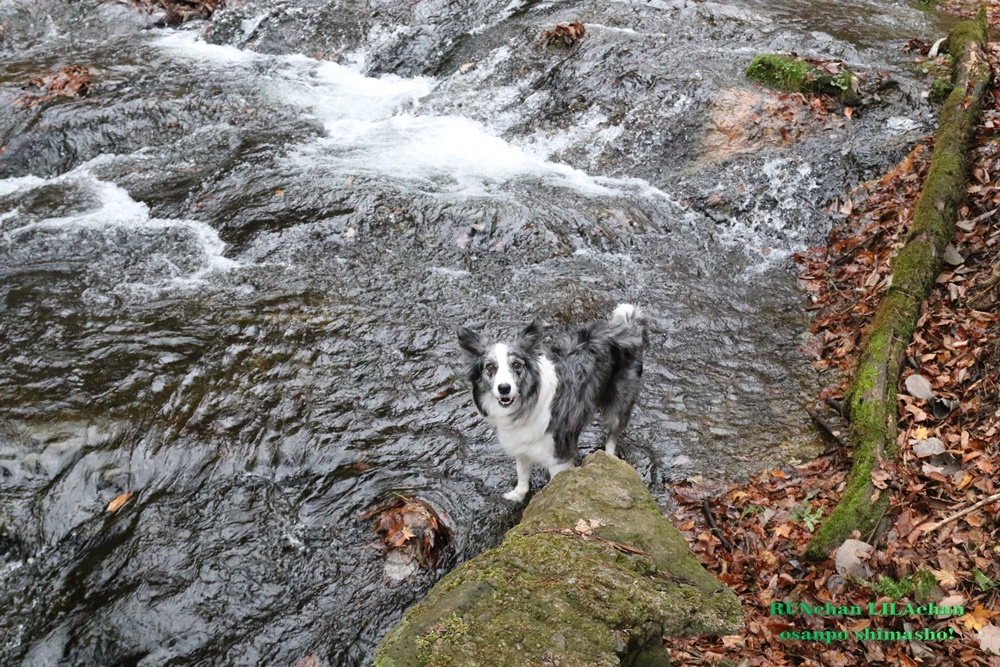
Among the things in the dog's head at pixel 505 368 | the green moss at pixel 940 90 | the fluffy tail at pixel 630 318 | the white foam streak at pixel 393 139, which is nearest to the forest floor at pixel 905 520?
the fluffy tail at pixel 630 318

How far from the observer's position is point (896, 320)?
237 inches

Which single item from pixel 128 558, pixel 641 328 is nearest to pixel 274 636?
pixel 128 558

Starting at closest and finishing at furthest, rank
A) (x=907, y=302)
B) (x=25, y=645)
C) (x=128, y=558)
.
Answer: (x=25, y=645)
(x=128, y=558)
(x=907, y=302)

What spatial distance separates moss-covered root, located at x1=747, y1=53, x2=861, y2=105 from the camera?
10.1 meters

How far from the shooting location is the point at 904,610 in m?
3.96

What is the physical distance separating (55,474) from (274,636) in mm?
2541

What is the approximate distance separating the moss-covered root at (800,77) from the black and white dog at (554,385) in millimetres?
6252

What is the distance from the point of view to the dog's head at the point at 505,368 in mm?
5078

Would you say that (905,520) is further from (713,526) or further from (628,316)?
(628,316)

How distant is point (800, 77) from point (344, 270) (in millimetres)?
7407

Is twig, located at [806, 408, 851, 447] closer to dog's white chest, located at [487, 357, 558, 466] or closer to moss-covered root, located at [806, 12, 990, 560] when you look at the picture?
moss-covered root, located at [806, 12, 990, 560]

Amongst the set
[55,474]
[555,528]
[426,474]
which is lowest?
[426,474]

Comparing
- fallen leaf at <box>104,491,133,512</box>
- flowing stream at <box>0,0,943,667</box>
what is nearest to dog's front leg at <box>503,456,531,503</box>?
flowing stream at <box>0,0,943,667</box>

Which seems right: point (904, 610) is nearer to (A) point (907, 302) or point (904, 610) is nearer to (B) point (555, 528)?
(B) point (555, 528)
